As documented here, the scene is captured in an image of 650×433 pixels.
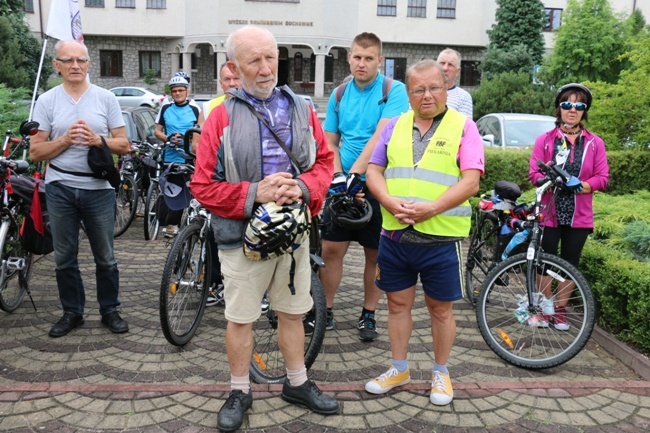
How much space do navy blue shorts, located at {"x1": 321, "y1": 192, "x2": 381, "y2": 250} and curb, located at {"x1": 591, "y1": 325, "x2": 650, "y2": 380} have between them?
191 centimetres

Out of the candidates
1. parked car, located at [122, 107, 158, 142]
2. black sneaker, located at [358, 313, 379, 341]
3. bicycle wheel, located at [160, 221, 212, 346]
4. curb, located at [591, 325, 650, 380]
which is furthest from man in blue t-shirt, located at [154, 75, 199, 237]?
curb, located at [591, 325, 650, 380]

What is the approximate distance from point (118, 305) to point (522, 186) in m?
6.14

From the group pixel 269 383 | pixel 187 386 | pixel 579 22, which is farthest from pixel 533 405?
pixel 579 22

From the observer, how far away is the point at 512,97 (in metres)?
19.6

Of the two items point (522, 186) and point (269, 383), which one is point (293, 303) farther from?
point (522, 186)

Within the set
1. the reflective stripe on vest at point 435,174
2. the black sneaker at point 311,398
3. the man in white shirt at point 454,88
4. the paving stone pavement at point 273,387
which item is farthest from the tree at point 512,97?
the black sneaker at point 311,398

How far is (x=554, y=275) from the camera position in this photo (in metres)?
4.29

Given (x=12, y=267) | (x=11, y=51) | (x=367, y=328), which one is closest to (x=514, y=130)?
(x=367, y=328)

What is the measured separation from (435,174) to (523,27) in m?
32.0

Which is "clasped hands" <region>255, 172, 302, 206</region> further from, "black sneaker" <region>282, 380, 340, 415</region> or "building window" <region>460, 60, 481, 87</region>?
"building window" <region>460, 60, 481, 87</region>

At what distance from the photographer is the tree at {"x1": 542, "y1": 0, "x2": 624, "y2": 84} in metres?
18.1

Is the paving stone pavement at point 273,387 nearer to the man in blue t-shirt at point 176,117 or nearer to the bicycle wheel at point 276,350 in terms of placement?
the bicycle wheel at point 276,350

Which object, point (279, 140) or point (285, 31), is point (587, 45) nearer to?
point (279, 140)

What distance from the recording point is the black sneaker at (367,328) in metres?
4.59
